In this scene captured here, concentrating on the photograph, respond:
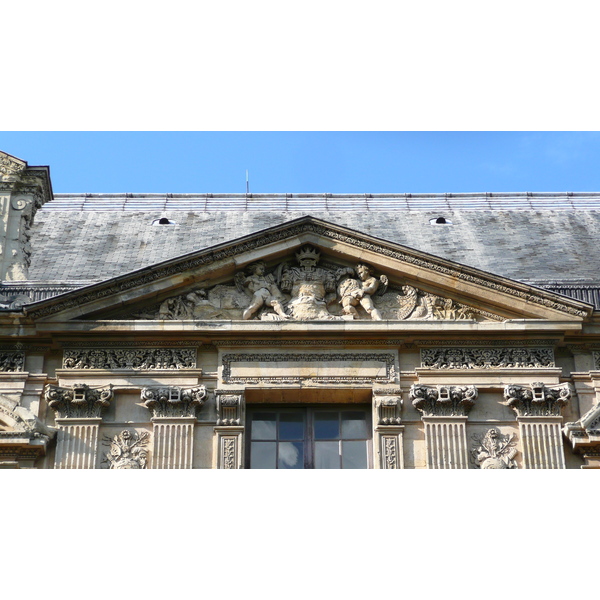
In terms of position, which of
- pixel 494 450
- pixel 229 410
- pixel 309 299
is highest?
pixel 309 299

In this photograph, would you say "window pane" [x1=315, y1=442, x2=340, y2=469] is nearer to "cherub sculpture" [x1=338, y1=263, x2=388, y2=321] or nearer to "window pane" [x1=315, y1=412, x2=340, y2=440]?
"window pane" [x1=315, y1=412, x2=340, y2=440]

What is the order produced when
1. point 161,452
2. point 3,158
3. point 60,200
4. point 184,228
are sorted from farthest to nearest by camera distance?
point 60,200 < point 184,228 < point 3,158 < point 161,452

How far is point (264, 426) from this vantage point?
17734mm

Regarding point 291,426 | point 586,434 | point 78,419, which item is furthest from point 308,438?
point 586,434

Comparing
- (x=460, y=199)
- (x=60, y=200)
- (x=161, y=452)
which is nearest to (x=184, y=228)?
(x=60, y=200)

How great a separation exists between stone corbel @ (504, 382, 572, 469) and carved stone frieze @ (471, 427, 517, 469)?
0.16 m

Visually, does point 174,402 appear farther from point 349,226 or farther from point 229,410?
point 349,226

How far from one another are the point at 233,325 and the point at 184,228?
19.8 ft

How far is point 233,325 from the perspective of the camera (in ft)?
58.5

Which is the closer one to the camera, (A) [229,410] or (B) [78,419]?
(B) [78,419]

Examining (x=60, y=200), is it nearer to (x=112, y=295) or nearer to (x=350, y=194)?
(x=350, y=194)

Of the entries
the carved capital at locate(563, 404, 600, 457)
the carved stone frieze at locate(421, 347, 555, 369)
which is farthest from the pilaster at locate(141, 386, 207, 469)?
the carved capital at locate(563, 404, 600, 457)

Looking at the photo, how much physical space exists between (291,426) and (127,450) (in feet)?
7.22

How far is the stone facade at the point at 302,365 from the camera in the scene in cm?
1703
